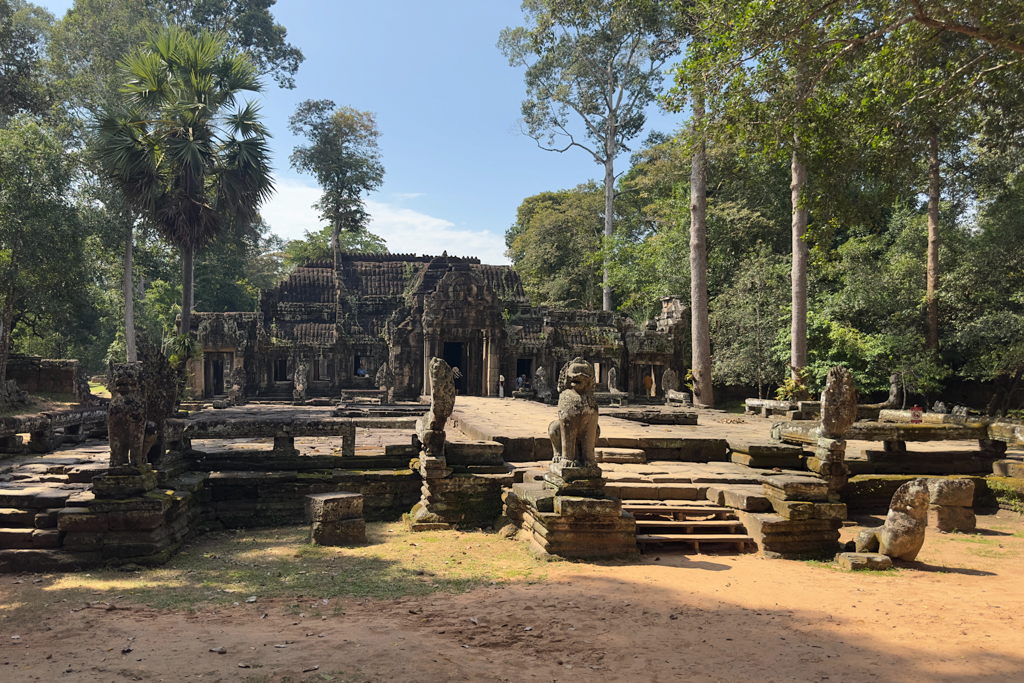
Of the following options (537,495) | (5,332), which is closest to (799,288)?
(537,495)

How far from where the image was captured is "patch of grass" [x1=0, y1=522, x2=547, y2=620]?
19.2 feet

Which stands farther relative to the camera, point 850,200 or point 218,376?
point 218,376

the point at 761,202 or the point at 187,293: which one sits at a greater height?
the point at 761,202

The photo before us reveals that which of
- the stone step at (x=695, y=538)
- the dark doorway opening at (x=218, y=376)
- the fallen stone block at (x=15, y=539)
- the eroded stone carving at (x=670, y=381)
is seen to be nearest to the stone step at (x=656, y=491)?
the stone step at (x=695, y=538)

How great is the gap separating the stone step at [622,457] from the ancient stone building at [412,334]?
39.9 ft

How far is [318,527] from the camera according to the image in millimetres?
7789

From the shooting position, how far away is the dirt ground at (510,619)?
14.2ft

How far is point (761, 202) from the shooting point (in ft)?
88.8

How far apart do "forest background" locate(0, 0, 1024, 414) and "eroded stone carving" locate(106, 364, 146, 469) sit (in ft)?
33.7

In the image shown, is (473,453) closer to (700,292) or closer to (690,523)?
(690,523)

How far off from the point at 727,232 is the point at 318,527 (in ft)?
73.7

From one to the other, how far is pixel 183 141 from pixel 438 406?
17590 millimetres

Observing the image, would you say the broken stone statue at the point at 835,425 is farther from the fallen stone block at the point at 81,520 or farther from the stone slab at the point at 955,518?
the fallen stone block at the point at 81,520

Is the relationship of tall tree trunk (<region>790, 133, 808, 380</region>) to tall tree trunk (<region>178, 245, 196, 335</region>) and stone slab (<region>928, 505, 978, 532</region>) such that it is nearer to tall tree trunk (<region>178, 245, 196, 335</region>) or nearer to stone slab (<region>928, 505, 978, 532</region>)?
stone slab (<region>928, 505, 978, 532</region>)
